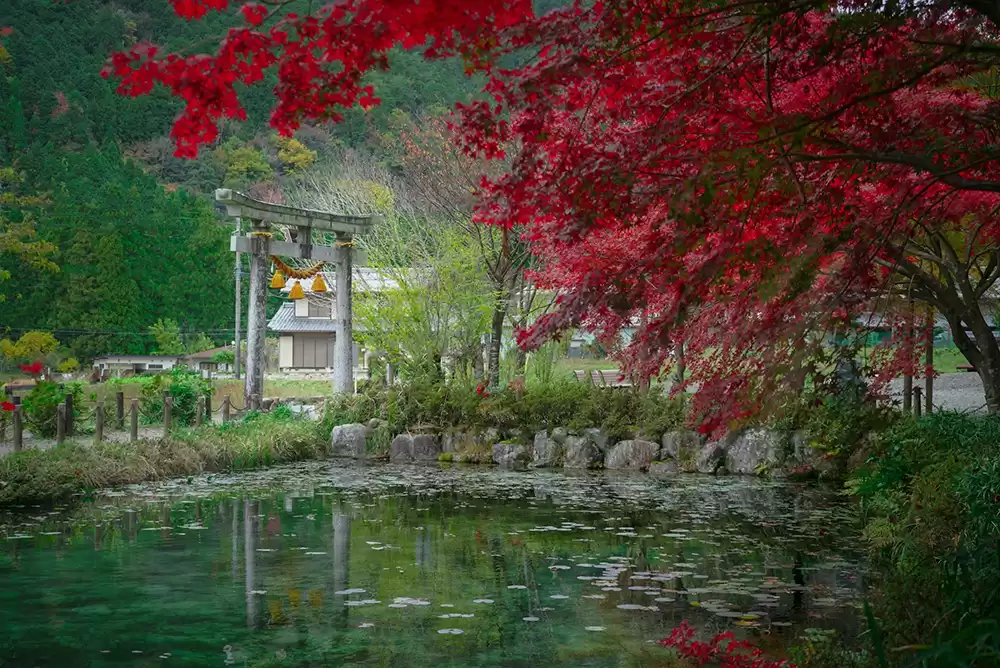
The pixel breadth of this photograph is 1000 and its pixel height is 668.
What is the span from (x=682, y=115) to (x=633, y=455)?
9.49 meters

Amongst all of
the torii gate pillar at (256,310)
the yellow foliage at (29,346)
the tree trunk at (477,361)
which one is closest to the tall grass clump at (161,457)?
the torii gate pillar at (256,310)

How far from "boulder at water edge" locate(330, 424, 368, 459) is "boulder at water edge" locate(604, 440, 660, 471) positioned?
396 centimetres

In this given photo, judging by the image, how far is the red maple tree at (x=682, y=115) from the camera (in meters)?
4.00

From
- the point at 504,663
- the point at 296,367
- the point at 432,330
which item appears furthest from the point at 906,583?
the point at 296,367

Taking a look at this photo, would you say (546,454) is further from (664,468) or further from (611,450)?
(664,468)

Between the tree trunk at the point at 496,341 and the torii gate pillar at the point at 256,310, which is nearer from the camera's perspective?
the torii gate pillar at the point at 256,310

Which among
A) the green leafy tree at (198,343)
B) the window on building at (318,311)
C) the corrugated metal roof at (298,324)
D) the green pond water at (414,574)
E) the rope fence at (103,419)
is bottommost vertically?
the green pond water at (414,574)

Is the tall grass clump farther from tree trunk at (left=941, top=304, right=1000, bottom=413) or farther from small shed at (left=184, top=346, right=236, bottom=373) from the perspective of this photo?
small shed at (left=184, top=346, right=236, bottom=373)

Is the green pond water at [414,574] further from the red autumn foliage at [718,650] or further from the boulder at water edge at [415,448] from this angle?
the boulder at water edge at [415,448]

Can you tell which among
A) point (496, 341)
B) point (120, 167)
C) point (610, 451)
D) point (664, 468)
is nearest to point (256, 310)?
point (496, 341)

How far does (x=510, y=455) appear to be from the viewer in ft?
47.2

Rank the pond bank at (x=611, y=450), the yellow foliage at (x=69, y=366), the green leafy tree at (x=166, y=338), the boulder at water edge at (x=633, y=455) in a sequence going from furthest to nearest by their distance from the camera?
the green leafy tree at (x=166, y=338)
the yellow foliage at (x=69, y=366)
the boulder at water edge at (x=633, y=455)
the pond bank at (x=611, y=450)

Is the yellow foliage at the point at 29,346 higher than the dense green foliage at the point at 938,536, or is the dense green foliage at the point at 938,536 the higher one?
the yellow foliage at the point at 29,346

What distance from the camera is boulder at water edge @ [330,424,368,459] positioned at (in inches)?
602
